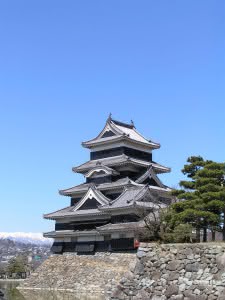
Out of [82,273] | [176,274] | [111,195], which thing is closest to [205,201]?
[176,274]

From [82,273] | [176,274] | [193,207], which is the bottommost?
[82,273]

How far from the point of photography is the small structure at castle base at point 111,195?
1170 inches

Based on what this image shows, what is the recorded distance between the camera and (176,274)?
12742mm

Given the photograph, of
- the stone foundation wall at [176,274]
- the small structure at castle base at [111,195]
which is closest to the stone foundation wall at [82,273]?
the small structure at castle base at [111,195]

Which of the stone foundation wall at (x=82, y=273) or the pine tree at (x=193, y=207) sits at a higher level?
the pine tree at (x=193, y=207)

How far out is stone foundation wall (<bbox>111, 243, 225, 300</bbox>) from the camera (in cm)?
1192

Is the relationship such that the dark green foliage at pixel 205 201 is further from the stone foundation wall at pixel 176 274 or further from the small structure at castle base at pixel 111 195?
the small structure at castle base at pixel 111 195

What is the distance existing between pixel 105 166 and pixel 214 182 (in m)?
16.6

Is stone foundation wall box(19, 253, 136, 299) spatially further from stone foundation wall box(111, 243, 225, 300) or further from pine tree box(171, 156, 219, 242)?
stone foundation wall box(111, 243, 225, 300)

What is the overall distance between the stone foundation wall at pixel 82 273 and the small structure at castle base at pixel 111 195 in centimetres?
106

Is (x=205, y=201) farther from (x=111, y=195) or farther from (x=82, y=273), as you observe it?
(x=111, y=195)

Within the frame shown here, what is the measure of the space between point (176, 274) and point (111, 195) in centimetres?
2124

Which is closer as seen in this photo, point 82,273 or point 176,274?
point 176,274

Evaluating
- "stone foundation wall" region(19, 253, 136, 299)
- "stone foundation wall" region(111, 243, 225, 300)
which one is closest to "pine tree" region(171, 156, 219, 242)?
"stone foundation wall" region(111, 243, 225, 300)
